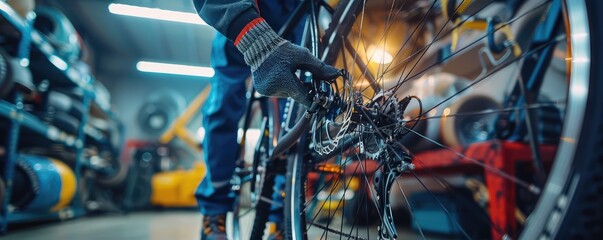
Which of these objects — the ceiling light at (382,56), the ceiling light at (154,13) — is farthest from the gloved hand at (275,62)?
the ceiling light at (154,13)

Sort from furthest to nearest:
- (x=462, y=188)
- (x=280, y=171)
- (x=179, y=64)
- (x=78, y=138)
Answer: (x=179, y=64) → (x=78, y=138) → (x=462, y=188) → (x=280, y=171)

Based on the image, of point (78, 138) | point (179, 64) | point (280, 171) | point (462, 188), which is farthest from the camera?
point (179, 64)

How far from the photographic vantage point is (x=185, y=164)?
7477 mm

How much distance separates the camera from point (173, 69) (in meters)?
7.52

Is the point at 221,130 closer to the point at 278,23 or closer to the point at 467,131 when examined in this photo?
the point at 278,23

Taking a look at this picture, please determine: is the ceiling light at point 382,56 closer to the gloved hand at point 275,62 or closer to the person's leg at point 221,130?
the gloved hand at point 275,62

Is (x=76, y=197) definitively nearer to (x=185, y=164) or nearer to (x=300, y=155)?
(x=300, y=155)

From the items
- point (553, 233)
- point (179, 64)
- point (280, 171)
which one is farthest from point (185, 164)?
point (553, 233)

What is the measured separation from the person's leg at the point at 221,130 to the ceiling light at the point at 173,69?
6.28 metres

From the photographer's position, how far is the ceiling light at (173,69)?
7.37 m

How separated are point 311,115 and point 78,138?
132 inches

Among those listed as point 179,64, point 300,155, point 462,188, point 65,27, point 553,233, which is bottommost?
point 462,188

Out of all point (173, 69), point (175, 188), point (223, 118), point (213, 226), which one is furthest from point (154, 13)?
point (213, 226)

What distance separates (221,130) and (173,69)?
6.86 metres
